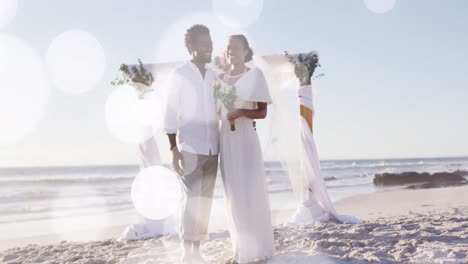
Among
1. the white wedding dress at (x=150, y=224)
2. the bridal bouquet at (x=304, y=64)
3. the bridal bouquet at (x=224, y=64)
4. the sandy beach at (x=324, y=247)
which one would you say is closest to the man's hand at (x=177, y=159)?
the bridal bouquet at (x=224, y=64)

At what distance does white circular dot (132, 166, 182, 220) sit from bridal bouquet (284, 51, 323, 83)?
2.43 meters

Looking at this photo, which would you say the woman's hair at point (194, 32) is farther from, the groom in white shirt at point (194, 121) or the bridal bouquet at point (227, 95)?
the bridal bouquet at point (227, 95)

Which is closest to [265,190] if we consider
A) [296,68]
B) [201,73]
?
[201,73]

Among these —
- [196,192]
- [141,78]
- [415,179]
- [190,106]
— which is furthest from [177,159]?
[415,179]

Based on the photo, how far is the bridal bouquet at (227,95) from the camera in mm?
4023

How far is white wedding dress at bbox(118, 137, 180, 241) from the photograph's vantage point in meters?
6.93

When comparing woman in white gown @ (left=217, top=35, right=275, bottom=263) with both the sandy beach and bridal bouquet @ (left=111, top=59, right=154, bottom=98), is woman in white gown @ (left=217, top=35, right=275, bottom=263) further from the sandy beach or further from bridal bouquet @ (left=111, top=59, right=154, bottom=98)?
bridal bouquet @ (left=111, top=59, right=154, bottom=98)

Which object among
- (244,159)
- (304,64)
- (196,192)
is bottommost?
(196,192)

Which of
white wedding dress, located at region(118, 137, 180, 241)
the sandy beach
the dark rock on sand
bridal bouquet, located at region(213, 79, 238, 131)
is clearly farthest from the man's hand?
the dark rock on sand

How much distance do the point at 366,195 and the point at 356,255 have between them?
9.90 m

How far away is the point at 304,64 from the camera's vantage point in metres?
7.11

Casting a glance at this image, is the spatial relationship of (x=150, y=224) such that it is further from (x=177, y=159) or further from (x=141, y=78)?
(x=177, y=159)

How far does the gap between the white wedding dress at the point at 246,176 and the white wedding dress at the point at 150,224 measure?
9.67ft

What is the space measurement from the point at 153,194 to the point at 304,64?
10.1 feet
